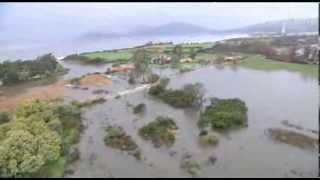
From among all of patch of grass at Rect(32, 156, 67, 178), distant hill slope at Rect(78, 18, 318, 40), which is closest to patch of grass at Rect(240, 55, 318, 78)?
patch of grass at Rect(32, 156, 67, 178)

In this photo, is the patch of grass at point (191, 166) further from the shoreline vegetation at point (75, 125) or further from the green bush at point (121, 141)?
the green bush at point (121, 141)

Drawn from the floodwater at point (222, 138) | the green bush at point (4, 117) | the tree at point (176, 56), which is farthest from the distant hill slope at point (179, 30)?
the green bush at point (4, 117)

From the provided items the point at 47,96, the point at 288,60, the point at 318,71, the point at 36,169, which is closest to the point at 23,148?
the point at 36,169

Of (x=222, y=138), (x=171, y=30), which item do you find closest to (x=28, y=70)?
(x=222, y=138)

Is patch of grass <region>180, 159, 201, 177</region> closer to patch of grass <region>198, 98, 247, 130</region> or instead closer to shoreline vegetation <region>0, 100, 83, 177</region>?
patch of grass <region>198, 98, 247, 130</region>

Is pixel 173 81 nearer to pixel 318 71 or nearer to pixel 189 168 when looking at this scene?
pixel 318 71

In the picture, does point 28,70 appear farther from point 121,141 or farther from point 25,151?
point 25,151
